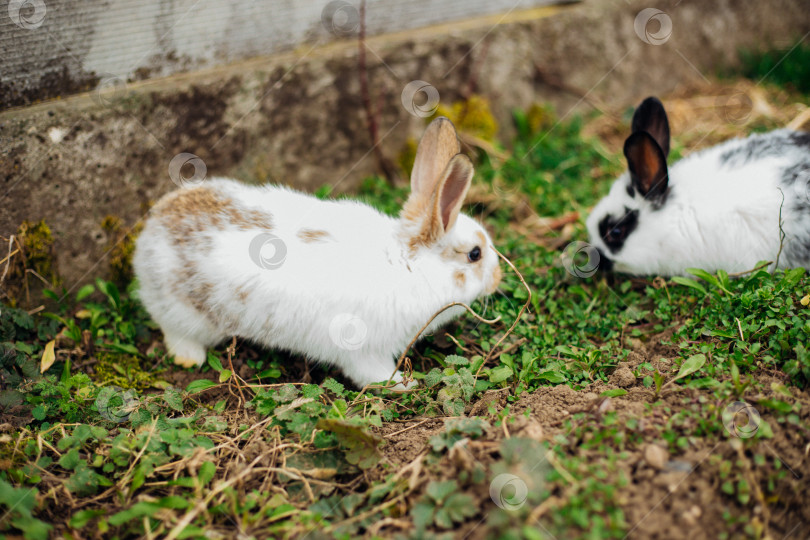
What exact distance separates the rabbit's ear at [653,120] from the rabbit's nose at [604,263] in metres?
0.83

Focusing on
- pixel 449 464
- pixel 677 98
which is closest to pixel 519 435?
pixel 449 464

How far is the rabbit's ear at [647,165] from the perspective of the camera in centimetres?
377

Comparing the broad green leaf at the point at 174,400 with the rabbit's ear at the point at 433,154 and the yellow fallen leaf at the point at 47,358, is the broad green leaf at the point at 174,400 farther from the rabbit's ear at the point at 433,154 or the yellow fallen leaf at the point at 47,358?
the rabbit's ear at the point at 433,154

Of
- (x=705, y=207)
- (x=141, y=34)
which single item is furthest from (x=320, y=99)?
(x=705, y=207)

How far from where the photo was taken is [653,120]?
408 centimetres

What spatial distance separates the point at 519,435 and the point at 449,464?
33 centimetres

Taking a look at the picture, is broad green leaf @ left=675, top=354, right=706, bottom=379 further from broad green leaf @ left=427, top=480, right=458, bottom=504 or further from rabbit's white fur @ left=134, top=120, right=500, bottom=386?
broad green leaf @ left=427, top=480, right=458, bottom=504

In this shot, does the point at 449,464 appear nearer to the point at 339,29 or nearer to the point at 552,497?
the point at 552,497

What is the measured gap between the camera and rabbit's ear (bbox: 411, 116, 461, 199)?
3.37 m

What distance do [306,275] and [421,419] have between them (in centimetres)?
98

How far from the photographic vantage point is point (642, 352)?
333 cm

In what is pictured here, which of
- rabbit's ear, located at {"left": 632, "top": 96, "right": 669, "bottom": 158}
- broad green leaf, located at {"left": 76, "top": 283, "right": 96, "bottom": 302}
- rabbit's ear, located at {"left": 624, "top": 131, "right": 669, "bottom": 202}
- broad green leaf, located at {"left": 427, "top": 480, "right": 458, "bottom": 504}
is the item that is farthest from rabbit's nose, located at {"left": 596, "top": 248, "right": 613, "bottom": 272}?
broad green leaf, located at {"left": 76, "top": 283, "right": 96, "bottom": 302}

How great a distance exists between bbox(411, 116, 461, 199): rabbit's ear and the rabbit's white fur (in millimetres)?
48

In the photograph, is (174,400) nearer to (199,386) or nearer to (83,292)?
(199,386)
